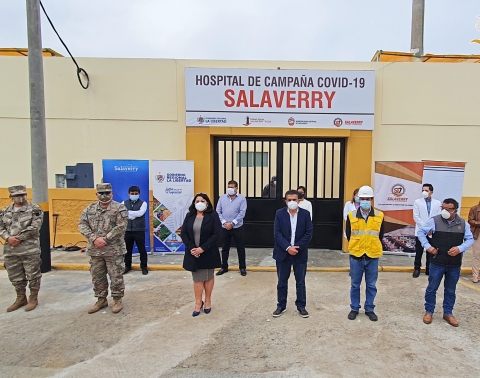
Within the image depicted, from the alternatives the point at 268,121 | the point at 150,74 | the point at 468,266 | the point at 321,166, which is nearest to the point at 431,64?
the point at 321,166

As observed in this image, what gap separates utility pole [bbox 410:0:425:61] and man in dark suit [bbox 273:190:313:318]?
10200 millimetres

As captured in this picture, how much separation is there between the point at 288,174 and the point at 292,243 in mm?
3899

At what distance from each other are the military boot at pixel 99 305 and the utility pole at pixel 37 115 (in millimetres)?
2582

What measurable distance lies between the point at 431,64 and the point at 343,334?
23.2 ft

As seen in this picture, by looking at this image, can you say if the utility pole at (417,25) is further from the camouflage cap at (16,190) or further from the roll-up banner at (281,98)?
the camouflage cap at (16,190)

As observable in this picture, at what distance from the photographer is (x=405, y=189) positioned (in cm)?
766

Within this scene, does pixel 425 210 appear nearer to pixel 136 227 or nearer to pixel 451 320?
pixel 451 320

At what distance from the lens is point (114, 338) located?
4059 millimetres

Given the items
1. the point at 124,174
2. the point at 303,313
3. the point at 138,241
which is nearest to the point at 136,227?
the point at 138,241

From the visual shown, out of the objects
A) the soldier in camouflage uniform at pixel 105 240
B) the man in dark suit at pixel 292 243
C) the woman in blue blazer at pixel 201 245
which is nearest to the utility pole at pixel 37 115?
the soldier in camouflage uniform at pixel 105 240

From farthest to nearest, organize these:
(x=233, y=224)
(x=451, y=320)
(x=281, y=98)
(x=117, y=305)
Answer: (x=281, y=98)
(x=233, y=224)
(x=117, y=305)
(x=451, y=320)

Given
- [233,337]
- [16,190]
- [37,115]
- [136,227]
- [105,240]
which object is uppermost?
[37,115]

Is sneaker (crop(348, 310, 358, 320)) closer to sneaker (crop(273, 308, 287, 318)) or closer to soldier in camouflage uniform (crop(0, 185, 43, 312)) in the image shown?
sneaker (crop(273, 308, 287, 318))

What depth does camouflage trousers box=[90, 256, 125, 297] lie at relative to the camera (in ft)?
15.6
